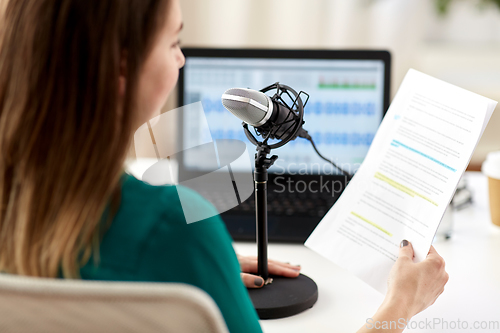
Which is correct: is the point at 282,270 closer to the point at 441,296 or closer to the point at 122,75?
the point at 441,296

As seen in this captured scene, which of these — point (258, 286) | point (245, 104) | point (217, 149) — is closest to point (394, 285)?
point (258, 286)

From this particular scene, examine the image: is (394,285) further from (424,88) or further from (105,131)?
(105,131)

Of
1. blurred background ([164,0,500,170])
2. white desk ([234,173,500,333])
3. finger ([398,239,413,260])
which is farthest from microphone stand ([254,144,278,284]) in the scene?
blurred background ([164,0,500,170])

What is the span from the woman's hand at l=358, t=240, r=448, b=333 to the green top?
24cm

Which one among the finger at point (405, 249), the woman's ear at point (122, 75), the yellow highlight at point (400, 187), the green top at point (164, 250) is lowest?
the finger at point (405, 249)

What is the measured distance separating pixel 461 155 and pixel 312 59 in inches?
19.6

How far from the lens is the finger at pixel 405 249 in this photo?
26.7 inches

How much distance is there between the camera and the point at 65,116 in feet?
1.38

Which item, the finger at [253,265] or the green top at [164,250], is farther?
the finger at [253,265]

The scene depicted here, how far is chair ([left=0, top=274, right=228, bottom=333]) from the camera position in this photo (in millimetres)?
301

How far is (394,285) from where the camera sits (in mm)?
637

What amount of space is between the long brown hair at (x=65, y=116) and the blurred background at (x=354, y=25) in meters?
1.92

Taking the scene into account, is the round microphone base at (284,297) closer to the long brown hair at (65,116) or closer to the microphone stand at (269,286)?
the microphone stand at (269,286)

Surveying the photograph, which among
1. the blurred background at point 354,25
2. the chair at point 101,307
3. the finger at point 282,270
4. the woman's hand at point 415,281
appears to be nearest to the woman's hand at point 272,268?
the finger at point 282,270
